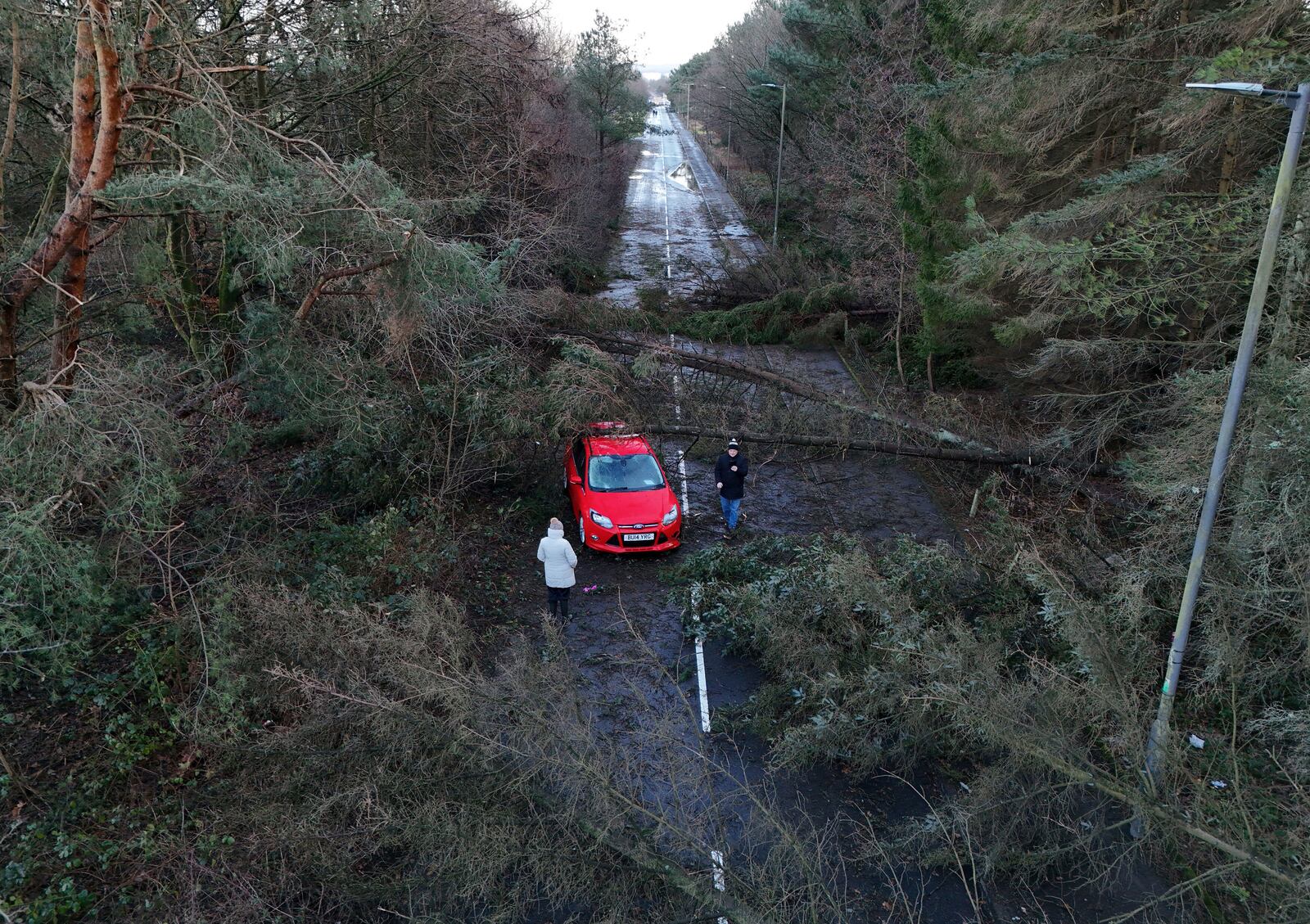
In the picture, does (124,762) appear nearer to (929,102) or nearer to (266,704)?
(266,704)

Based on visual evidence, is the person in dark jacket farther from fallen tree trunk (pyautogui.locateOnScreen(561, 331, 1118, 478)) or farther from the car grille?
fallen tree trunk (pyautogui.locateOnScreen(561, 331, 1118, 478))

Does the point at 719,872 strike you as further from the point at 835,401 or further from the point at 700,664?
the point at 835,401

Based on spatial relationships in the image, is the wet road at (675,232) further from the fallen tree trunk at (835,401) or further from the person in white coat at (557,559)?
the person in white coat at (557,559)

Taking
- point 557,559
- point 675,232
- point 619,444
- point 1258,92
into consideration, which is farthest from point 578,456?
point 675,232

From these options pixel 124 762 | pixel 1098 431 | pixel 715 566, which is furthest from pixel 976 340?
pixel 124 762

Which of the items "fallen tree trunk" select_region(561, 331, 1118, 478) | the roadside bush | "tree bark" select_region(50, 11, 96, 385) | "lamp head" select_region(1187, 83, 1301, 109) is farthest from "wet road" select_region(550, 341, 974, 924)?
"tree bark" select_region(50, 11, 96, 385)
